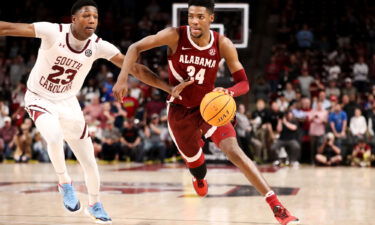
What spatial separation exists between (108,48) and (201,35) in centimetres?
98

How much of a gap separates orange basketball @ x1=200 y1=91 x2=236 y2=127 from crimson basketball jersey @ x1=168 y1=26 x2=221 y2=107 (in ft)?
1.37

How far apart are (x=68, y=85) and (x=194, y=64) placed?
1246 mm

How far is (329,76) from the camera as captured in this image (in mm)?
17281

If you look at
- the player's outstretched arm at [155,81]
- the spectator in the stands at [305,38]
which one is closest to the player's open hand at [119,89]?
the player's outstretched arm at [155,81]

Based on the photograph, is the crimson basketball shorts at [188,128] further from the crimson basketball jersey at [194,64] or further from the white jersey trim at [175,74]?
the white jersey trim at [175,74]

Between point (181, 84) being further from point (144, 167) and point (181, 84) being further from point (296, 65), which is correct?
point (296, 65)

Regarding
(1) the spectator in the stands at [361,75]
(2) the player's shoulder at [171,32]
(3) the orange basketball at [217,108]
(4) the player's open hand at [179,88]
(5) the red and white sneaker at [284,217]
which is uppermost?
(2) the player's shoulder at [171,32]

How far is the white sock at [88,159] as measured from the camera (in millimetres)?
6160

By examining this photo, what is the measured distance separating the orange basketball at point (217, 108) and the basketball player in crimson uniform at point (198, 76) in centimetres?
7

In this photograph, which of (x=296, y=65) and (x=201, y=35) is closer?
(x=201, y=35)

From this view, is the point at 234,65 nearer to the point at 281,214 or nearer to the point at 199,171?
the point at 199,171

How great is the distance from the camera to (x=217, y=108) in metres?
5.69

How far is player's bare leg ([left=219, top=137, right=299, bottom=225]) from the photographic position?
5.64 m

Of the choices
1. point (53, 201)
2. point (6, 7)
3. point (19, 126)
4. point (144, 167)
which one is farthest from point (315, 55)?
point (53, 201)
